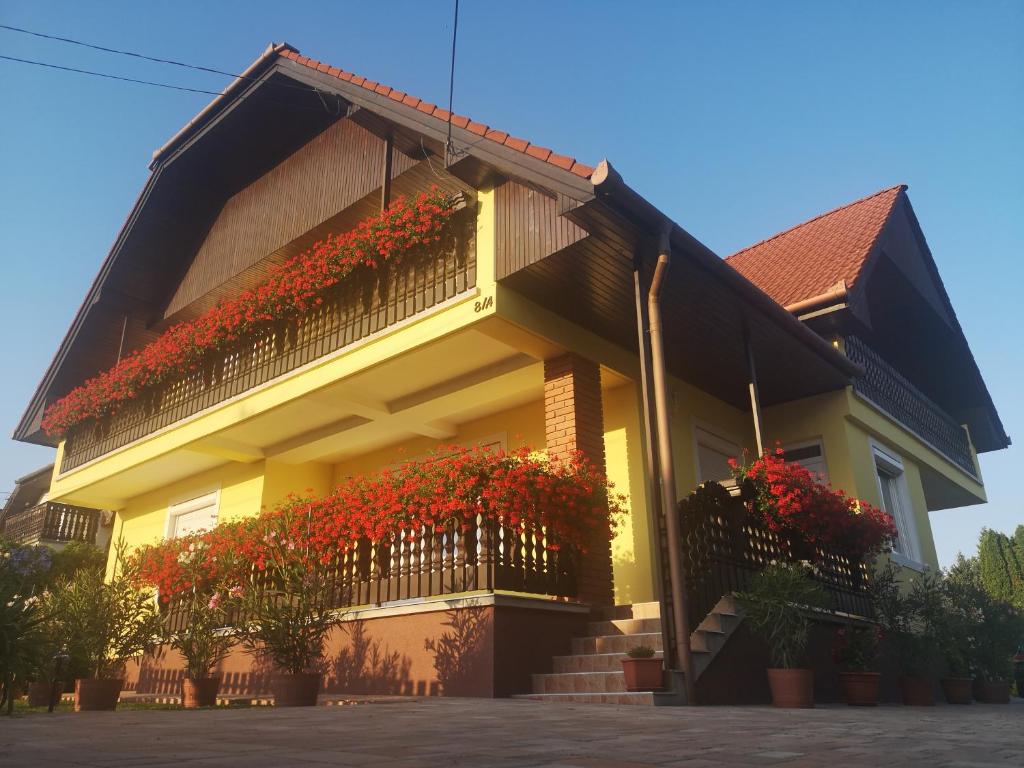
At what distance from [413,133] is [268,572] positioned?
596cm

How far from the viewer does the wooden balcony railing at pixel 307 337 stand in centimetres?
919

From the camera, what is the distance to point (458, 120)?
28.7 feet

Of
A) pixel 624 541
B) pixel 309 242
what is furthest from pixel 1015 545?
pixel 309 242

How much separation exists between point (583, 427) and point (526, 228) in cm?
241

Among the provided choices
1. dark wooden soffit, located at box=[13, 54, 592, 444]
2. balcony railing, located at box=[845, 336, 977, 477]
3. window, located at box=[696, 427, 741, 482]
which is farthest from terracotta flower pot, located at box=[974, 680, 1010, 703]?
dark wooden soffit, located at box=[13, 54, 592, 444]

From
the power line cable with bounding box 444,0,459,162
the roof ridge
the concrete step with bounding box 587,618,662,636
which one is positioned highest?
the roof ridge

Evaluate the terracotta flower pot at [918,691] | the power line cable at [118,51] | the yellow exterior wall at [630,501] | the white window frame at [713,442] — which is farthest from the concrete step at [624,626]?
the power line cable at [118,51]

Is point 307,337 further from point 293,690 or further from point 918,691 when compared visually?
point 918,691

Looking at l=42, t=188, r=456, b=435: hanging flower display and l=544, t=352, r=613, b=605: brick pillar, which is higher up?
l=42, t=188, r=456, b=435: hanging flower display

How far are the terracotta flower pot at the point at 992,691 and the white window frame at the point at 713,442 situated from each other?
486 centimetres

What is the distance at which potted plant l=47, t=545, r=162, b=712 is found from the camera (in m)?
7.12

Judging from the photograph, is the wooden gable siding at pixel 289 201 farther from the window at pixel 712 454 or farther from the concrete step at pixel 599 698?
the concrete step at pixel 599 698

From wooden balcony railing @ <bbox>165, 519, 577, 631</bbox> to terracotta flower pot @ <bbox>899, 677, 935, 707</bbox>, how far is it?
494 cm

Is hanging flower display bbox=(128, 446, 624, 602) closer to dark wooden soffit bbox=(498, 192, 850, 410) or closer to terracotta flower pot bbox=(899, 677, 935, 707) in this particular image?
dark wooden soffit bbox=(498, 192, 850, 410)
